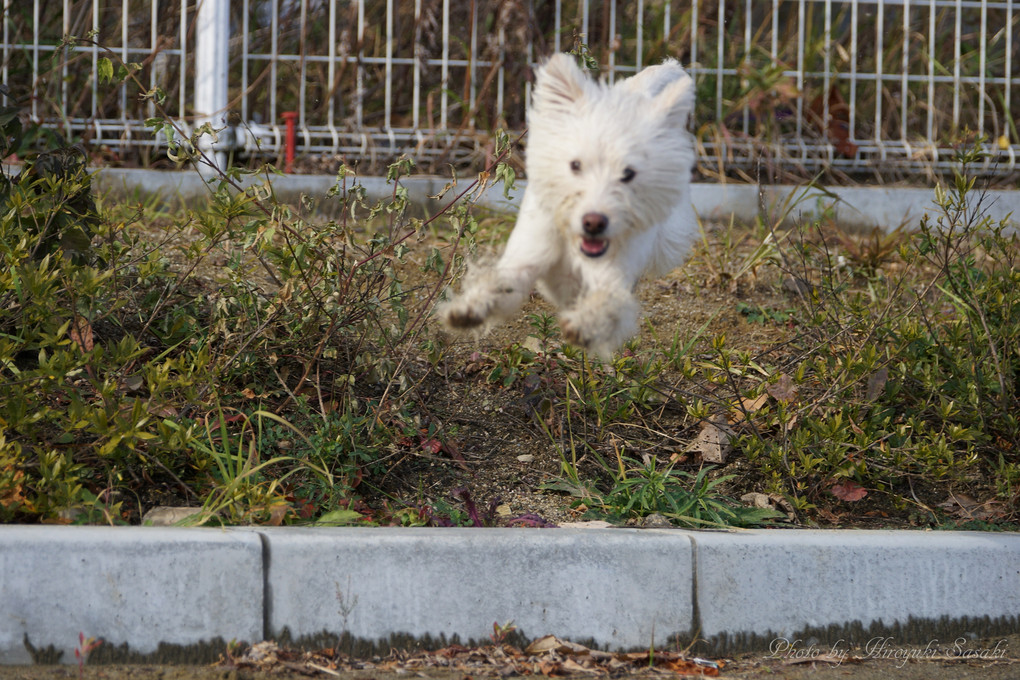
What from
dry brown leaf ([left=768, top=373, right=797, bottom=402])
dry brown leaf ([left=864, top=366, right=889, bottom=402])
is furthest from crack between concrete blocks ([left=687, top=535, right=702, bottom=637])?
dry brown leaf ([left=864, top=366, right=889, bottom=402])

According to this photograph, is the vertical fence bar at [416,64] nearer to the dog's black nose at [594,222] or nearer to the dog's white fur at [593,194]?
the dog's white fur at [593,194]

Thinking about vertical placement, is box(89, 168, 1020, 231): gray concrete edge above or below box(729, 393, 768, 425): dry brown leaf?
above

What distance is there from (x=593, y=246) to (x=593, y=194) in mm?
129

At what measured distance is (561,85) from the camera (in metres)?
2.48

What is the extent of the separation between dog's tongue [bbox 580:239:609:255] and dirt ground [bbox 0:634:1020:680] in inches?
46.7

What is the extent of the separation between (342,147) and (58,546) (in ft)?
13.5

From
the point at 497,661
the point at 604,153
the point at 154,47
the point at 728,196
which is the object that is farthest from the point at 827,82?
the point at 497,661

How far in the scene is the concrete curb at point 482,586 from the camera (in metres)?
2.57

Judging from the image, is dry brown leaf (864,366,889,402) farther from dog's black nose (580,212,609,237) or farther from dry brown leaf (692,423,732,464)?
dog's black nose (580,212,609,237)

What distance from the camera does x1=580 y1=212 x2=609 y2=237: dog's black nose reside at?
230 centimetres

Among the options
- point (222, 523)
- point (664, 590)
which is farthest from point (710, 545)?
point (222, 523)

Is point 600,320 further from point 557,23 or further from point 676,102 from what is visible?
point 557,23

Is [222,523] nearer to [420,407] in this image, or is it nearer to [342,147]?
[420,407]

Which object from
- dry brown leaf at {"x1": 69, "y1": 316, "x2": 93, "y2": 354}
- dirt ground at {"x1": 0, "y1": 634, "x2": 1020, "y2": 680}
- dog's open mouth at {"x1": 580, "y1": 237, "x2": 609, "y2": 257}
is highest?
dog's open mouth at {"x1": 580, "y1": 237, "x2": 609, "y2": 257}
